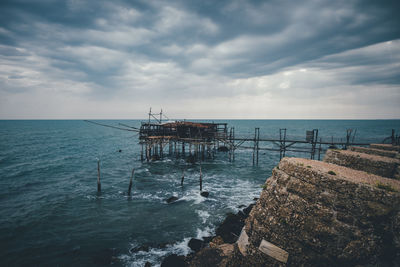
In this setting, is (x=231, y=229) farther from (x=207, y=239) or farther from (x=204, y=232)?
(x=204, y=232)

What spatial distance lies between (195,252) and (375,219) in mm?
9370

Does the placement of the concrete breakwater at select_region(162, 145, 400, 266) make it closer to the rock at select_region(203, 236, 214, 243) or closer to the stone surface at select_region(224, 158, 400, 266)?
the stone surface at select_region(224, 158, 400, 266)

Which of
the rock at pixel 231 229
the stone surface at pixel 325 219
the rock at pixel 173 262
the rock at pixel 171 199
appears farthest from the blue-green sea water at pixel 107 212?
the stone surface at pixel 325 219

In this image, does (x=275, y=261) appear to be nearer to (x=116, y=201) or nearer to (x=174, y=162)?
(x=116, y=201)

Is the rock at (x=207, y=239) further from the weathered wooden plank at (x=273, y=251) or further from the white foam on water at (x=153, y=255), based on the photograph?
the weathered wooden plank at (x=273, y=251)

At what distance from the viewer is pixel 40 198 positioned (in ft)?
60.6

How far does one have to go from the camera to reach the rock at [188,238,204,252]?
11203mm

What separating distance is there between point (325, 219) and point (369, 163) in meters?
4.08

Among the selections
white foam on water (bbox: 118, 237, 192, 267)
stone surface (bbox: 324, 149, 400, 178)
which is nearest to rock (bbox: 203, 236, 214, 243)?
white foam on water (bbox: 118, 237, 192, 267)

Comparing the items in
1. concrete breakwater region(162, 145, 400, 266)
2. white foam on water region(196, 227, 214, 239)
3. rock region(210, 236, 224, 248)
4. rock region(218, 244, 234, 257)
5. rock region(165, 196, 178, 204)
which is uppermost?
concrete breakwater region(162, 145, 400, 266)

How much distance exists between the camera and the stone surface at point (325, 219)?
209 inches

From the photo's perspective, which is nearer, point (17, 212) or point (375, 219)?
point (375, 219)

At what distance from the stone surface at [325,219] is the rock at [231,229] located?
4.23 metres

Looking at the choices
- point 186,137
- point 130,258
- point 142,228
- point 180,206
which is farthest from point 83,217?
point 186,137
